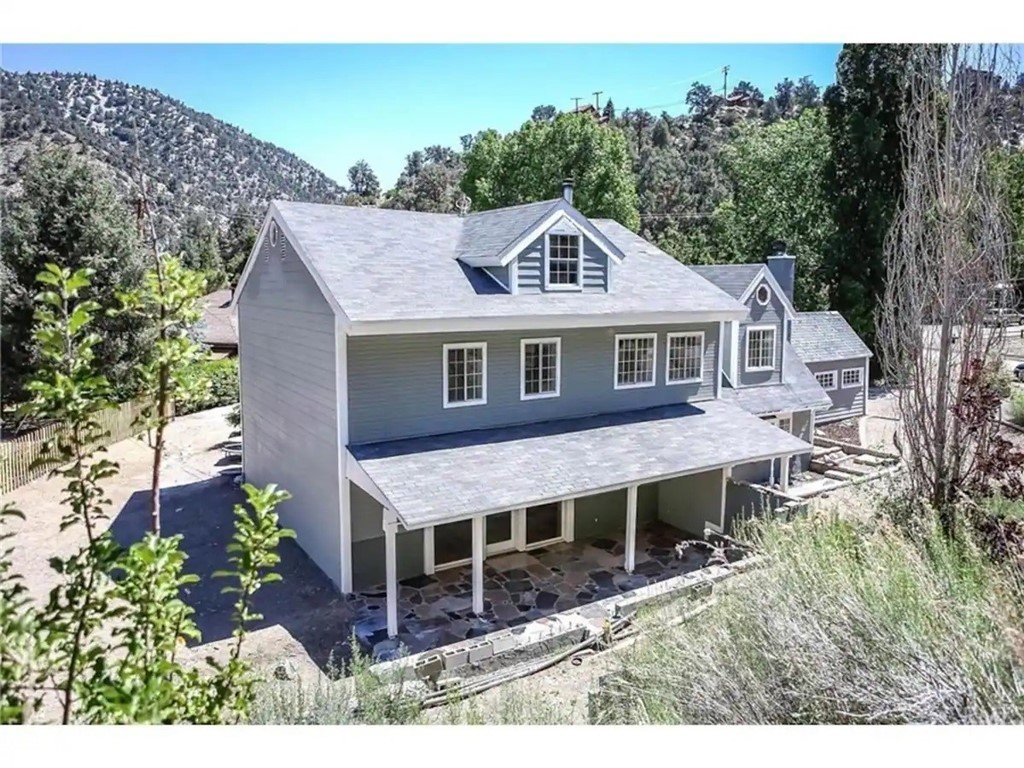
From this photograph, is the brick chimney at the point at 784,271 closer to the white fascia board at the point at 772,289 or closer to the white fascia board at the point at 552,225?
the white fascia board at the point at 772,289

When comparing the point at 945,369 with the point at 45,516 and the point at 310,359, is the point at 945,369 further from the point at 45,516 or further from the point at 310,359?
the point at 45,516

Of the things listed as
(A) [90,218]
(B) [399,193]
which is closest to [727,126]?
(B) [399,193]

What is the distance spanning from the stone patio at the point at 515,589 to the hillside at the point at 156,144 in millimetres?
6067

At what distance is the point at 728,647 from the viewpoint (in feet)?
17.7

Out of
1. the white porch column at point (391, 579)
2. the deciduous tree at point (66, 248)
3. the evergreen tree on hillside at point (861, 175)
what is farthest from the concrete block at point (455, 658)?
the evergreen tree on hillside at point (861, 175)

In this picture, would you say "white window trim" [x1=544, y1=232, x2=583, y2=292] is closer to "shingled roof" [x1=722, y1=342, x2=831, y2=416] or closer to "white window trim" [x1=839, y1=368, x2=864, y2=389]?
"shingled roof" [x1=722, y1=342, x2=831, y2=416]

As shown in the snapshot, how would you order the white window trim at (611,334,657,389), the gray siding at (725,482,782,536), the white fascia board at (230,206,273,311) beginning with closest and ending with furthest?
the white fascia board at (230,206,273,311)
the gray siding at (725,482,782,536)
the white window trim at (611,334,657,389)

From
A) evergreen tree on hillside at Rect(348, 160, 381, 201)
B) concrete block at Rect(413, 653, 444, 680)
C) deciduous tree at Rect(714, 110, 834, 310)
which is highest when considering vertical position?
evergreen tree on hillside at Rect(348, 160, 381, 201)

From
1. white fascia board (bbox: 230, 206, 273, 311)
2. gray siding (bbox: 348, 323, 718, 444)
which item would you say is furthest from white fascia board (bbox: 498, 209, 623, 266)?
white fascia board (bbox: 230, 206, 273, 311)

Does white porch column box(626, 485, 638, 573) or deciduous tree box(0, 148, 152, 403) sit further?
deciduous tree box(0, 148, 152, 403)

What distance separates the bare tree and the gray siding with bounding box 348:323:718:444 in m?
5.31

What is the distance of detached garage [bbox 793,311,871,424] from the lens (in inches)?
810

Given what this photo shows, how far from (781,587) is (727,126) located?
61766 millimetres

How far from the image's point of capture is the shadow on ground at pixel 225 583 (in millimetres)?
9219
